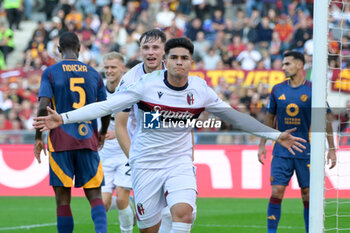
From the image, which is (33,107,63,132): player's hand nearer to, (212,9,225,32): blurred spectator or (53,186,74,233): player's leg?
(53,186,74,233): player's leg

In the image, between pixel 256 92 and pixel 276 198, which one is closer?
pixel 276 198

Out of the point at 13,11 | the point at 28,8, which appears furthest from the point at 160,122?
the point at 28,8

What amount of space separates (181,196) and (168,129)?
66 cm

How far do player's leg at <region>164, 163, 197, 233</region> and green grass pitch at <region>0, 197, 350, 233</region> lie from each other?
3724 millimetres

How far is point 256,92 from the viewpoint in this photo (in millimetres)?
16656

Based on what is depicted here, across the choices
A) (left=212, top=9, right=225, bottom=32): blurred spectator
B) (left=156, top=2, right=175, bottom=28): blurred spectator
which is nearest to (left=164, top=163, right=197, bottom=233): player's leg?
(left=212, top=9, right=225, bottom=32): blurred spectator

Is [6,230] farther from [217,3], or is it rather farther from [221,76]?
[217,3]

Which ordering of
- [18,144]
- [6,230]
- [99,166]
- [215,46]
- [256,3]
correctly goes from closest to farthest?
[99,166] → [6,230] → [18,144] → [215,46] → [256,3]

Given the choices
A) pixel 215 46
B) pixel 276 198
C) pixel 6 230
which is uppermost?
pixel 215 46

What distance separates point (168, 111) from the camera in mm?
6023

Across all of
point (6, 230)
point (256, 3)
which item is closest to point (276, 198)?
point (6, 230)

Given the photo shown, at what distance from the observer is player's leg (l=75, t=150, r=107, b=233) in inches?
280

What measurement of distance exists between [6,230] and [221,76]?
879 cm

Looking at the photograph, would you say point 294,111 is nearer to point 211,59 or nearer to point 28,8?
point 211,59
